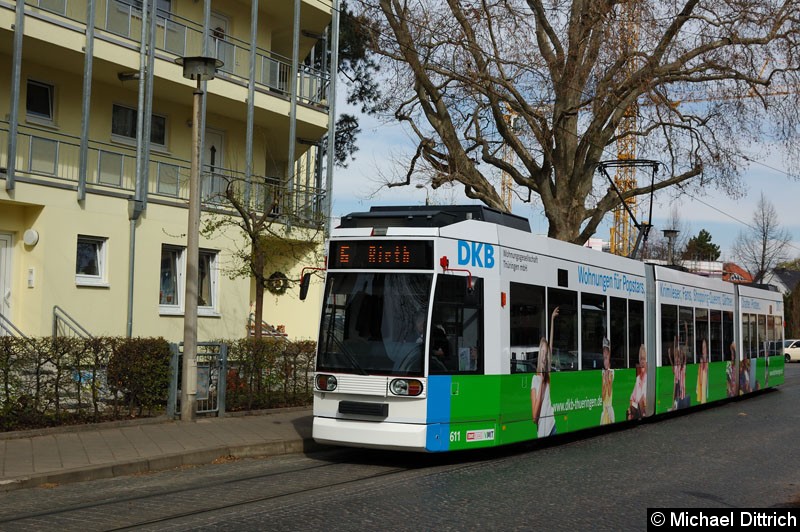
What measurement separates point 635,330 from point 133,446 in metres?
9.11

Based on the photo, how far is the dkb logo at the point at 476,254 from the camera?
11.8m

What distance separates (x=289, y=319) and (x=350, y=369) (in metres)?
16.3

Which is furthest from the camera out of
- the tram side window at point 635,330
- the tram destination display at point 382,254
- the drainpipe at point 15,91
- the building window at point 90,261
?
the building window at point 90,261

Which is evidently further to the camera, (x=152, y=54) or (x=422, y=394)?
(x=152, y=54)

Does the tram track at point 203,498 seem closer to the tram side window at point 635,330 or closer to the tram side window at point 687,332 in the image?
the tram side window at point 635,330

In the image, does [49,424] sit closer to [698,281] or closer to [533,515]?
[533,515]

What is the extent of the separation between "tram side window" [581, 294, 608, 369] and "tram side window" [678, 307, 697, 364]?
4.45 meters

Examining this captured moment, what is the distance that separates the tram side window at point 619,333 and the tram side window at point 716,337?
566cm

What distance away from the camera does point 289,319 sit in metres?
27.6

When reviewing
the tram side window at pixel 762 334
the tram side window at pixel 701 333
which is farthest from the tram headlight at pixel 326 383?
the tram side window at pixel 762 334

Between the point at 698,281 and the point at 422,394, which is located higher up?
the point at 698,281

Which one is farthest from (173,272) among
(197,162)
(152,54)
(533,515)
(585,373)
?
(533,515)

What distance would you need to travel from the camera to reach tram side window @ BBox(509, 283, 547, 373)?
12.5m

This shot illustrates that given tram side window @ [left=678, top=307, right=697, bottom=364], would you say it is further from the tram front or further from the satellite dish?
the satellite dish
